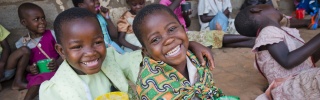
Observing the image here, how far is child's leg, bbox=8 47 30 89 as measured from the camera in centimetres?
305

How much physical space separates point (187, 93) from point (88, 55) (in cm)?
49

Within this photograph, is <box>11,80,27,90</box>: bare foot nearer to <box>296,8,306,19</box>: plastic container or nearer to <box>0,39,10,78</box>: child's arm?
<box>0,39,10,78</box>: child's arm

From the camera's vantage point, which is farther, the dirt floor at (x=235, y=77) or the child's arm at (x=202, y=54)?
the dirt floor at (x=235, y=77)

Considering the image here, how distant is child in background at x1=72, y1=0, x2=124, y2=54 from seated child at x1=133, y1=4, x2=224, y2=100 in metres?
1.89

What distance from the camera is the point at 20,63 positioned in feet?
10.1

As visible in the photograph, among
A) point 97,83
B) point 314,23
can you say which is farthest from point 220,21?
point 97,83

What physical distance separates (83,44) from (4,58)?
206 cm

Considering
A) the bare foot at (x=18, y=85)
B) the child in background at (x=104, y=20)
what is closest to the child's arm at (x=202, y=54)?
the child in background at (x=104, y=20)

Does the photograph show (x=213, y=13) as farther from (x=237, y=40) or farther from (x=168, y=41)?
(x=168, y=41)

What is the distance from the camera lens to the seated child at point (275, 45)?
195cm

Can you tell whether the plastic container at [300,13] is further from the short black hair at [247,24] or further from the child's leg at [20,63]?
the child's leg at [20,63]

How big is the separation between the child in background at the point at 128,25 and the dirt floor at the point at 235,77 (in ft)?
3.25

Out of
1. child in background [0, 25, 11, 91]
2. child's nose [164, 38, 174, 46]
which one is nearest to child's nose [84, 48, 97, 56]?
child's nose [164, 38, 174, 46]

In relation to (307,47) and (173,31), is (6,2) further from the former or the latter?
(307,47)
